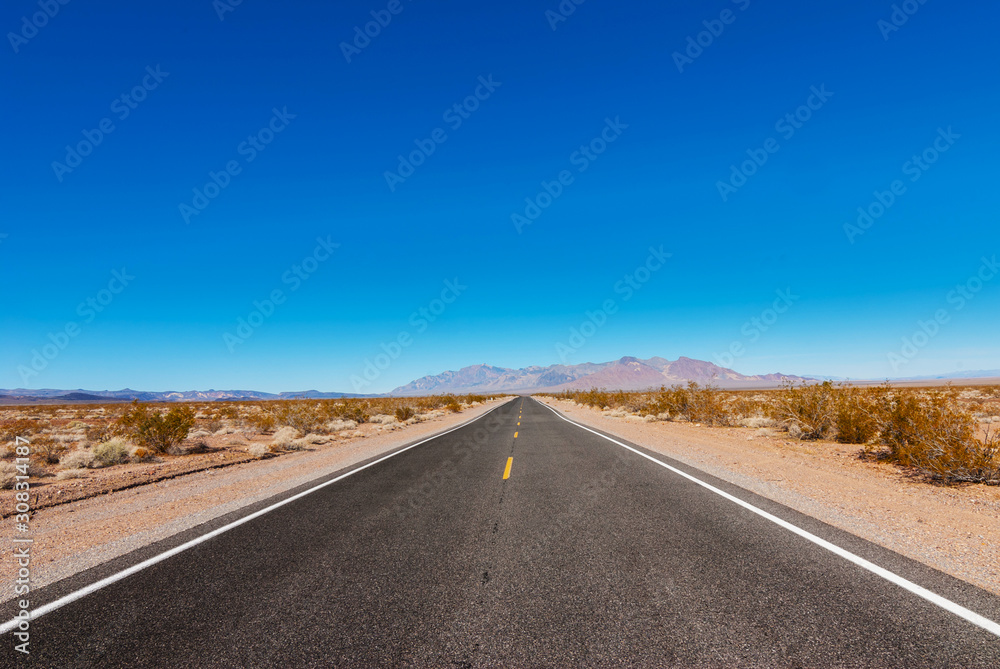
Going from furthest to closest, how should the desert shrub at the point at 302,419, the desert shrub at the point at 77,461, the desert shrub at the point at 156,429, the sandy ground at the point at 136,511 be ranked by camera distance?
the desert shrub at the point at 302,419 → the desert shrub at the point at 156,429 → the desert shrub at the point at 77,461 → the sandy ground at the point at 136,511

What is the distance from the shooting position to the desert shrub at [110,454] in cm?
1285

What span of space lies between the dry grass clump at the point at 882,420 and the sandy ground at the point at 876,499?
0.50 meters

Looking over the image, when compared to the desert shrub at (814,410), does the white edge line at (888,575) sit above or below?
below

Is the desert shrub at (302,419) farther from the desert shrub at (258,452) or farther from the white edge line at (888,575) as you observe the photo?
the white edge line at (888,575)

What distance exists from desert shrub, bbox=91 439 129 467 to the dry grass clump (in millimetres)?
19557

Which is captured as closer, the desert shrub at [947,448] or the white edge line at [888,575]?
the white edge line at [888,575]

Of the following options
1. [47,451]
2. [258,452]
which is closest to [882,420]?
[258,452]

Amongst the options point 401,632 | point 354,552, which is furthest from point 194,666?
point 354,552

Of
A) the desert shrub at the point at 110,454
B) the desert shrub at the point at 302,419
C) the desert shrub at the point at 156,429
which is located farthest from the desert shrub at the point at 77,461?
the desert shrub at the point at 302,419

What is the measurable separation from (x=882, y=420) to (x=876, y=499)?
615cm

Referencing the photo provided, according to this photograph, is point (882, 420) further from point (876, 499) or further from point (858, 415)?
point (876, 499)

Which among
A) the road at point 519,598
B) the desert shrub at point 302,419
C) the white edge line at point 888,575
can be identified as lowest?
the white edge line at point 888,575

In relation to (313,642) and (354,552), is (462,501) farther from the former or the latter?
(313,642)

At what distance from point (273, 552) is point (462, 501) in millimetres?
2840
